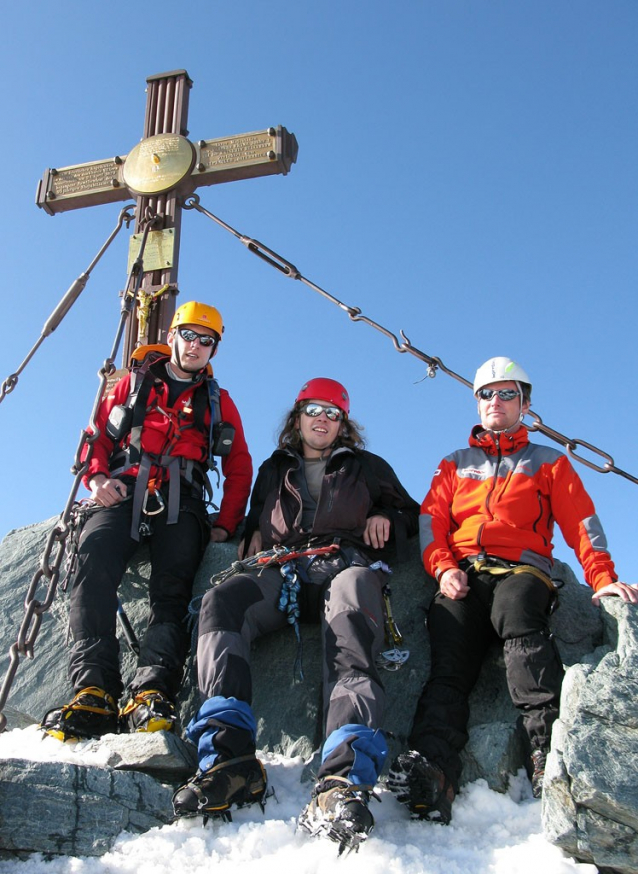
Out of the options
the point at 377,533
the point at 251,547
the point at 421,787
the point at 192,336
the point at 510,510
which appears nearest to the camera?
the point at 421,787

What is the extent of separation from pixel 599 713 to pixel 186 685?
252 centimetres

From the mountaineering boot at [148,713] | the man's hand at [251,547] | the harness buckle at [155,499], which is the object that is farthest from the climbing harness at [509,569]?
the harness buckle at [155,499]

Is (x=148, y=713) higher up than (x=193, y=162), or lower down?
lower down

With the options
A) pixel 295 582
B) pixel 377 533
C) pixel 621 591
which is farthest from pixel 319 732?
pixel 621 591

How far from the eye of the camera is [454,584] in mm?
4879

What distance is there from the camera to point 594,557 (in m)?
4.89

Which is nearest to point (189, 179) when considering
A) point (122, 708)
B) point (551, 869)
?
point (122, 708)

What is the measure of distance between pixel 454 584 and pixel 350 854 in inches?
69.0

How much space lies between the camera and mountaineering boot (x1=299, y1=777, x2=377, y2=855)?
11.4ft

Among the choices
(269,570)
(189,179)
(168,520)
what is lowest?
(269,570)

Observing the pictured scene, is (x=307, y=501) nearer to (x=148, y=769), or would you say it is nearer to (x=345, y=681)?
(x=345, y=681)

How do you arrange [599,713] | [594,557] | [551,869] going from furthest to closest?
[594,557] < [599,713] < [551,869]

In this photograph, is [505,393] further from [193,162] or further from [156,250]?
[193,162]

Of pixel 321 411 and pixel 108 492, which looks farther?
pixel 321 411
